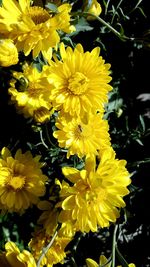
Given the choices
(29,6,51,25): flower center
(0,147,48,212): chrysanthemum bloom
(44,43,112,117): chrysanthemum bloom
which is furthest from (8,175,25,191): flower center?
(29,6,51,25): flower center

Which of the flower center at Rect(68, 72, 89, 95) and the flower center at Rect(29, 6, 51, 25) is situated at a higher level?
the flower center at Rect(29, 6, 51, 25)

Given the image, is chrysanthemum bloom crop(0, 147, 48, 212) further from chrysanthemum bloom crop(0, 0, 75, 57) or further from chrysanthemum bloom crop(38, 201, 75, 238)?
chrysanthemum bloom crop(0, 0, 75, 57)

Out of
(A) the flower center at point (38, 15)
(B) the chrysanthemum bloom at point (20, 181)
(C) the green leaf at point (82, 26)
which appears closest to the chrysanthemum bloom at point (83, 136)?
(B) the chrysanthemum bloom at point (20, 181)

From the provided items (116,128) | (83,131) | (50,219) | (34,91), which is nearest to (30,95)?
(34,91)

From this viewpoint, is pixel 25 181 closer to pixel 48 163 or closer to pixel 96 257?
pixel 48 163

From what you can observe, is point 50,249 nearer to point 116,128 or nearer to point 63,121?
point 63,121

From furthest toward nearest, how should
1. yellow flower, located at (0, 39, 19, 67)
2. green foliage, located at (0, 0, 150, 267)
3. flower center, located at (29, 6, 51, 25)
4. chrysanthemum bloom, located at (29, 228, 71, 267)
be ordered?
green foliage, located at (0, 0, 150, 267) → chrysanthemum bloom, located at (29, 228, 71, 267) → flower center, located at (29, 6, 51, 25) → yellow flower, located at (0, 39, 19, 67)
